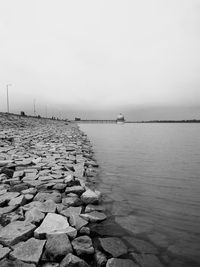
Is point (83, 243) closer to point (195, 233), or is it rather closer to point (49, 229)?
point (49, 229)

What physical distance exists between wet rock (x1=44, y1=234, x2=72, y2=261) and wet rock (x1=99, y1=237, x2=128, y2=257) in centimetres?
61

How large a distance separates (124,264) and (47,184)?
304 centimetres

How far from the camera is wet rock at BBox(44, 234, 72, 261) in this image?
2.72 meters

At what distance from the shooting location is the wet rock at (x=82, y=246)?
2.87 meters

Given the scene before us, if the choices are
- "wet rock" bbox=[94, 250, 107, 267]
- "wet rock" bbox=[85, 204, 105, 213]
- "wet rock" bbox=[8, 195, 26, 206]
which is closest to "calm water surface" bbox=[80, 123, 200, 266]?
"wet rock" bbox=[85, 204, 105, 213]

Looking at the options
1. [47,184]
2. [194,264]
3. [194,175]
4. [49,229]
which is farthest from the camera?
[194,175]

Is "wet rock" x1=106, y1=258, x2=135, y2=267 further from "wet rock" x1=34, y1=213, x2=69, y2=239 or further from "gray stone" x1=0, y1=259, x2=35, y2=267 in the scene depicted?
"gray stone" x1=0, y1=259, x2=35, y2=267

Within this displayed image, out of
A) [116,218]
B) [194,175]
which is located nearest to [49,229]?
[116,218]

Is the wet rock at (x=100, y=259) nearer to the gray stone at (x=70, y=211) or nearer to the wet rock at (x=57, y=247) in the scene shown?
the wet rock at (x=57, y=247)

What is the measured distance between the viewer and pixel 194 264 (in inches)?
120

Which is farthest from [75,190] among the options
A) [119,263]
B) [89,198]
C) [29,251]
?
[119,263]

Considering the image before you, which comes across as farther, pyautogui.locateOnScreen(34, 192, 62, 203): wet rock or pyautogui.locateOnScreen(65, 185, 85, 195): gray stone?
pyautogui.locateOnScreen(65, 185, 85, 195): gray stone

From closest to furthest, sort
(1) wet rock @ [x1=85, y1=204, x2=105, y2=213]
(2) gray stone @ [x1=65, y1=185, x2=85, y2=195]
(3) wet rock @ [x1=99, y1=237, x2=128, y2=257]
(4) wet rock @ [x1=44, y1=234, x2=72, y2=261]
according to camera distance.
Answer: (4) wet rock @ [x1=44, y1=234, x2=72, y2=261], (3) wet rock @ [x1=99, y1=237, x2=128, y2=257], (1) wet rock @ [x1=85, y1=204, x2=105, y2=213], (2) gray stone @ [x1=65, y1=185, x2=85, y2=195]

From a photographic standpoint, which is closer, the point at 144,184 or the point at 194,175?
the point at 144,184
